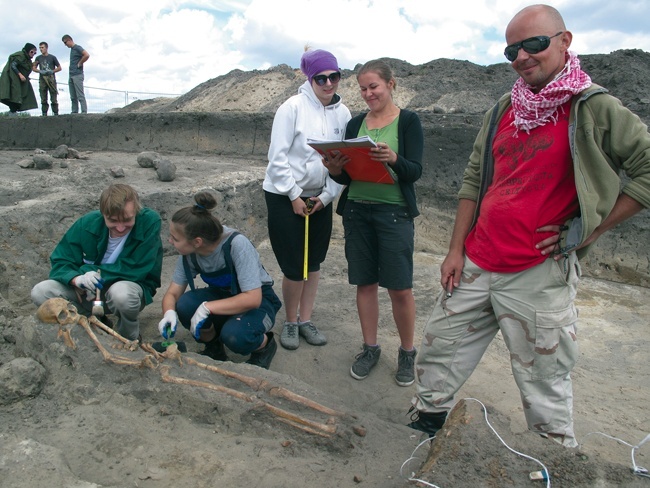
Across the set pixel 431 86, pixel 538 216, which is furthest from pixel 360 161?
pixel 431 86

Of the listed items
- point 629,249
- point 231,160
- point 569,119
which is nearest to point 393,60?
point 231,160

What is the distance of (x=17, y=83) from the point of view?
10609mm

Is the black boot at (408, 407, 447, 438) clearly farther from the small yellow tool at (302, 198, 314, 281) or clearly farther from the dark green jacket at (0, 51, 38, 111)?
the dark green jacket at (0, 51, 38, 111)

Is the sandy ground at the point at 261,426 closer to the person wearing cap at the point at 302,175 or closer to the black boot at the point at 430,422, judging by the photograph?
the black boot at the point at 430,422

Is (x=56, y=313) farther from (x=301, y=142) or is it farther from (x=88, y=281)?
(x=301, y=142)

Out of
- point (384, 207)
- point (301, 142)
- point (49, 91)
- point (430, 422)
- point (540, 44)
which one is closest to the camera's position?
point (540, 44)

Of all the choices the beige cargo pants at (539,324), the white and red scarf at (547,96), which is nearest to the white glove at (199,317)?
the beige cargo pants at (539,324)

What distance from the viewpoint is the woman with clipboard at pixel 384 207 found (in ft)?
9.83

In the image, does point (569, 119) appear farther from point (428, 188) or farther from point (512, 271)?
point (428, 188)

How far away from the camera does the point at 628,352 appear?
13.3ft

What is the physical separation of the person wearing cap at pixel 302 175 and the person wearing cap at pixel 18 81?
931 centimetres

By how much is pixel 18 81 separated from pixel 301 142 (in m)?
9.55

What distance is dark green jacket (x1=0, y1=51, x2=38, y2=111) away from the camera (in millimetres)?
10477

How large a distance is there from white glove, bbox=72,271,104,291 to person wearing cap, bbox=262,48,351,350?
1.06m
